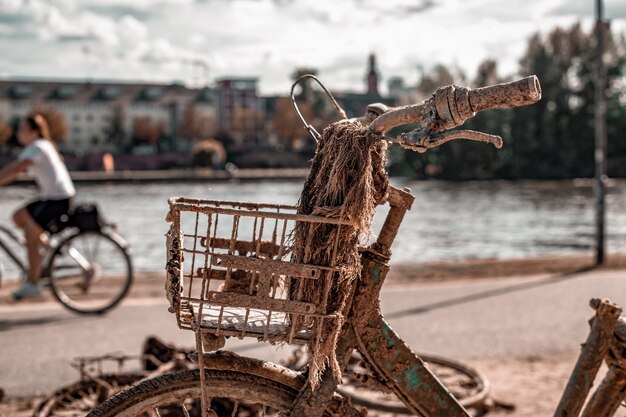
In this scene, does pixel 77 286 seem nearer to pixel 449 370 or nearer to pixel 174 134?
pixel 449 370

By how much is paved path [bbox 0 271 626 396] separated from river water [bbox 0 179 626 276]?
1477 mm

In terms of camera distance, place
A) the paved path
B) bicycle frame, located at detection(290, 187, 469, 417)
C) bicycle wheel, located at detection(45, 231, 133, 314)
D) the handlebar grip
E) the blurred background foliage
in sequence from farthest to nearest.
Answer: the blurred background foliage, bicycle wheel, located at detection(45, 231, 133, 314), the paved path, bicycle frame, located at detection(290, 187, 469, 417), the handlebar grip

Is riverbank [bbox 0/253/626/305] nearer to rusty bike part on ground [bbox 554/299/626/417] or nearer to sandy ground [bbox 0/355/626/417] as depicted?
sandy ground [bbox 0/355/626/417]

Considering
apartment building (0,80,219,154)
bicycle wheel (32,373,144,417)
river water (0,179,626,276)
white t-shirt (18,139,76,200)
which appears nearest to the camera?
bicycle wheel (32,373,144,417)

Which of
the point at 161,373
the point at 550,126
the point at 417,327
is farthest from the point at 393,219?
the point at 550,126

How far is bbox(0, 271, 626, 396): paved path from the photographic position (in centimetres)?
593

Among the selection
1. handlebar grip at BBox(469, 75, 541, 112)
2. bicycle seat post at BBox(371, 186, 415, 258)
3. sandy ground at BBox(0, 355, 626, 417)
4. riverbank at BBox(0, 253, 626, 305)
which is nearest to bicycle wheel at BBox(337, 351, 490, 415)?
sandy ground at BBox(0, 355, 626, 417)

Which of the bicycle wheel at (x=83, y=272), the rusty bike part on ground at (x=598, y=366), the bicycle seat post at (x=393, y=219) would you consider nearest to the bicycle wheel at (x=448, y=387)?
the rusty bike part on ground at (x=598, y=366)

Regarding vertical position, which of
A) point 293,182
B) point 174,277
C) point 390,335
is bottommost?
point 293,182

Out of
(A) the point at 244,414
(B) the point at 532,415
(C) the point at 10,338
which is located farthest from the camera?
(C) the point at 10,338

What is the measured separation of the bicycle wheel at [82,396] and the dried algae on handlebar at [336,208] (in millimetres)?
2013

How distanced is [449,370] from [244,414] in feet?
5.72

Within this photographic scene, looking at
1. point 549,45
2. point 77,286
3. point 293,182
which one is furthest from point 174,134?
point 77,286

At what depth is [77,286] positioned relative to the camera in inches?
301
